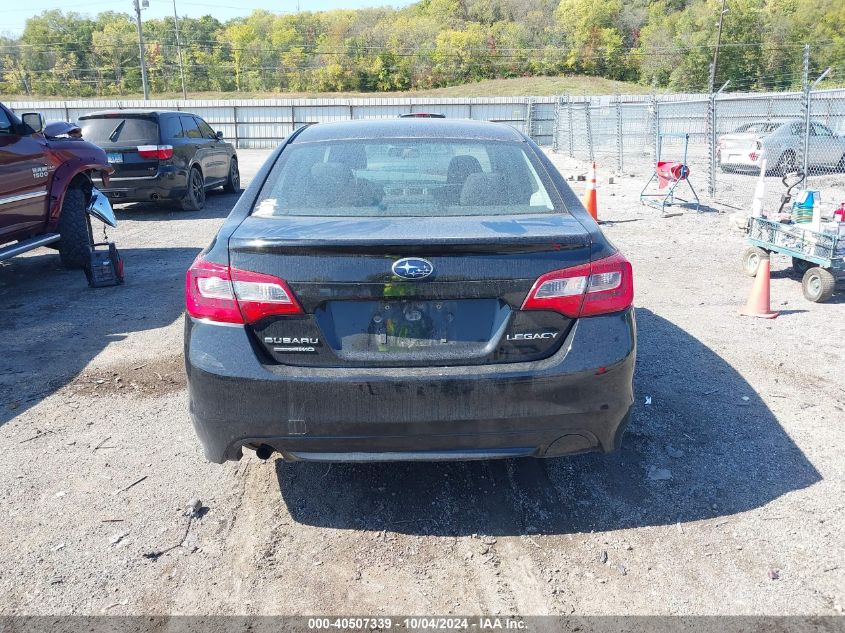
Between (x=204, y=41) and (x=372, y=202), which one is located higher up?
(x=204, y=41)

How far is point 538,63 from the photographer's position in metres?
82.8

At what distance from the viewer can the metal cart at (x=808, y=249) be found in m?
6.33

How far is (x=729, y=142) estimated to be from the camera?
18.0 meters

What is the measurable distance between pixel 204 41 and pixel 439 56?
32703mm

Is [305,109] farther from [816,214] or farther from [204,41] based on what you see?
[204,41]

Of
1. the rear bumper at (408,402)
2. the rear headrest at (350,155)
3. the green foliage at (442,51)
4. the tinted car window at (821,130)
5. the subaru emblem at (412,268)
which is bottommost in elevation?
the rear bumper at (408,402)

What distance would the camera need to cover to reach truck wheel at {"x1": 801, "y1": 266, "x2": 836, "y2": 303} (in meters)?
6.45

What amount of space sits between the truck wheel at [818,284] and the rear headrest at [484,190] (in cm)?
450

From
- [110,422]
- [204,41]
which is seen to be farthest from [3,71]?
[110,422]

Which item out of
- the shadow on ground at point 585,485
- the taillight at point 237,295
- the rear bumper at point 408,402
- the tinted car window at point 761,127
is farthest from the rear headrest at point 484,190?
the tinted car window at point 761,127

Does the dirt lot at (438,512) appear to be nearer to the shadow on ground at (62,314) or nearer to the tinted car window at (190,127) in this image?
the shadow on ground at (62,314)

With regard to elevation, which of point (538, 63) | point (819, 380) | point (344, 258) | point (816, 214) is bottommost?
point (819, 380)

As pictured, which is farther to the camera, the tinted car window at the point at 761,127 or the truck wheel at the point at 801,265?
the tinted car window at the point at 761,127

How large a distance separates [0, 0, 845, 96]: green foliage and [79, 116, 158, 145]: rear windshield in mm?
62939
